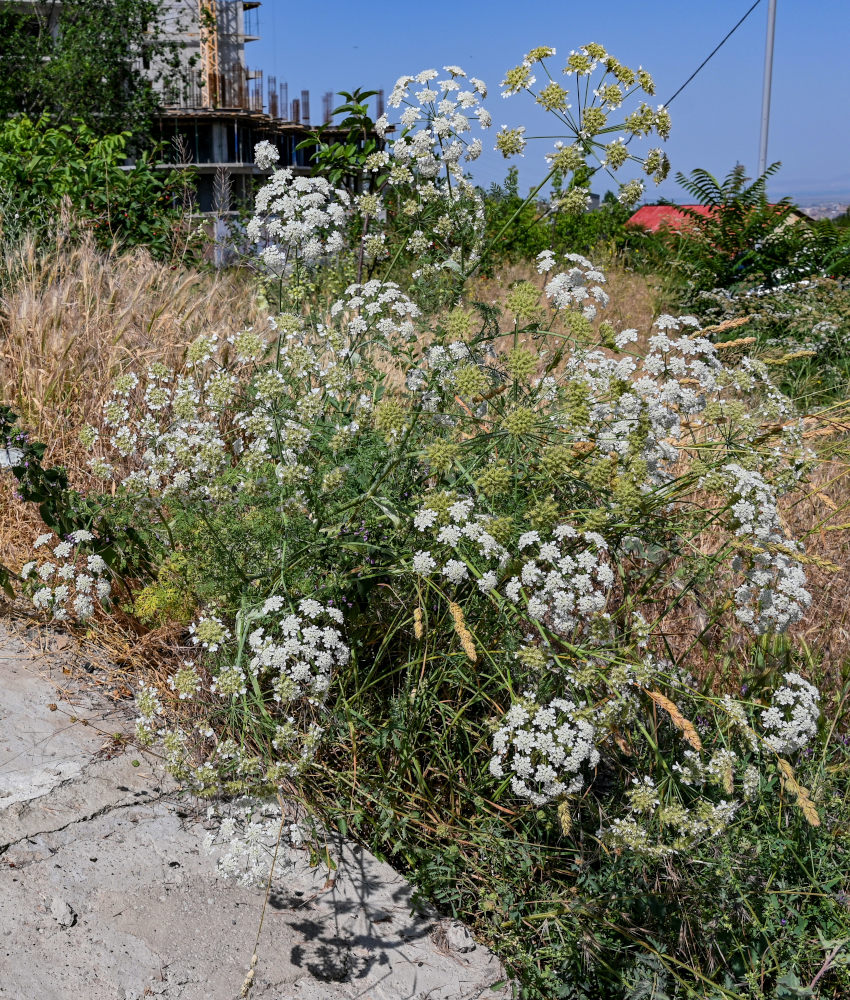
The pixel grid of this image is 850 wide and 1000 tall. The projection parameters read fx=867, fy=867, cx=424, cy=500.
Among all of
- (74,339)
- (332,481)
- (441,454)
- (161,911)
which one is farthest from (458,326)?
(74,339)

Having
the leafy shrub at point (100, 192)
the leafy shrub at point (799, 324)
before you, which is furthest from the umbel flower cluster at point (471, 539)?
the leafy shrub at point (100, 192)

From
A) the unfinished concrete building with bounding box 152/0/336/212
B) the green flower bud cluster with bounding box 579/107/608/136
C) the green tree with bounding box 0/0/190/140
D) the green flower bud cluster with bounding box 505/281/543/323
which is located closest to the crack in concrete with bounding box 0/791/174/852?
the green flower bud cluster with bounding box 505/281/543/323

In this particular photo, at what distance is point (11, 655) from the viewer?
12.5ft

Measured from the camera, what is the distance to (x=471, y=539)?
262 cm

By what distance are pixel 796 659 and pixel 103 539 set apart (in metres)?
3.12

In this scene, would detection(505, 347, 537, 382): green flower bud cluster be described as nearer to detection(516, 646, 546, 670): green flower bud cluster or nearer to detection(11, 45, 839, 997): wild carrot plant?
detection(11, 45, 839, 997): wild carrot plant

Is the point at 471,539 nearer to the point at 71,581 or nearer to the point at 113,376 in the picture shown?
the point at 71,581

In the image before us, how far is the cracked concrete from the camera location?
8.34ft

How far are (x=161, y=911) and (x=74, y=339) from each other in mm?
3305

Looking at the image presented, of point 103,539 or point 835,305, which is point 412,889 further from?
point 835,305

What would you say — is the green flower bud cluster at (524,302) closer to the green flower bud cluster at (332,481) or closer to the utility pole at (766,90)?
the green flower bud cluster at (332,481)

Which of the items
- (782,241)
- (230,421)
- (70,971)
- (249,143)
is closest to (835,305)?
(782,241)

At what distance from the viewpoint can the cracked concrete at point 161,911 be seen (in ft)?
8.34

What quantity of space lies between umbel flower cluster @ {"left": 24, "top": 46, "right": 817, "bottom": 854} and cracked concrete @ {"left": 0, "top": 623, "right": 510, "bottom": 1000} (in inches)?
12.2
